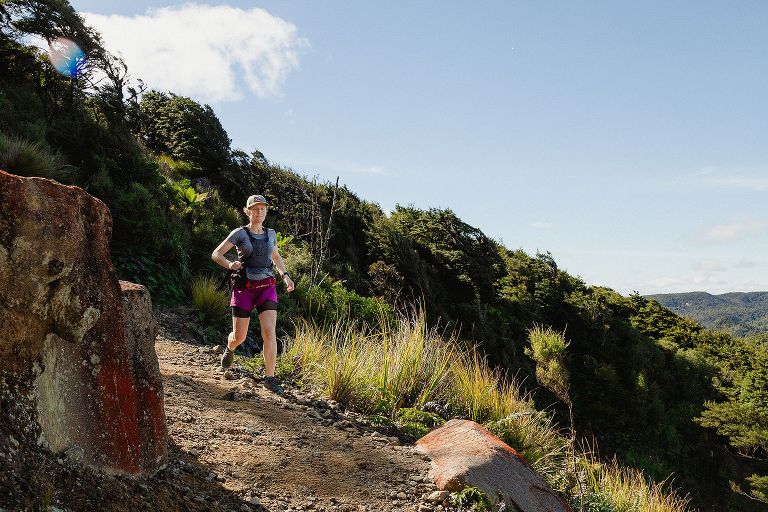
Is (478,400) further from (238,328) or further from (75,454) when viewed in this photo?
(75,454)

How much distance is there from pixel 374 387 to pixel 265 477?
2.21 m

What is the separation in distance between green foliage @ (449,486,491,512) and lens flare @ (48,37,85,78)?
12.1 metres

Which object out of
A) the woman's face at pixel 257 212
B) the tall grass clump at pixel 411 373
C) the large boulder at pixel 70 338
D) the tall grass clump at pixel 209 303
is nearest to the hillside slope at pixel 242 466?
the large boulder at pixel 70 338

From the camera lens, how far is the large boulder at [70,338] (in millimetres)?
2439

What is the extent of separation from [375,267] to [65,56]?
316 inches

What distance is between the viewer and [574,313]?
1891cm

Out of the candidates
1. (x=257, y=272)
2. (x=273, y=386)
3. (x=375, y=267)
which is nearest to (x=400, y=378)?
(x=273, y=386)

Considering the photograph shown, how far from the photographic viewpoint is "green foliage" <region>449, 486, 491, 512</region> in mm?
3857

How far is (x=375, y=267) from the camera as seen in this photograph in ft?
47.4

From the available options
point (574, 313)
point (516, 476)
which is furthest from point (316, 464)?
point (574, 313)

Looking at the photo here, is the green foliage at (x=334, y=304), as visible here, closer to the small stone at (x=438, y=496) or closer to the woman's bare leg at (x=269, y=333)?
the woman's bare leg at (x=269, y=333)

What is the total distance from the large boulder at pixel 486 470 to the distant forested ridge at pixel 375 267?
341cm

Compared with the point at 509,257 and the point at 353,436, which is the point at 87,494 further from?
the point at 509,257

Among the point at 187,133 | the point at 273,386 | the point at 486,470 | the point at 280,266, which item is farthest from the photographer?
the point at 187,133
